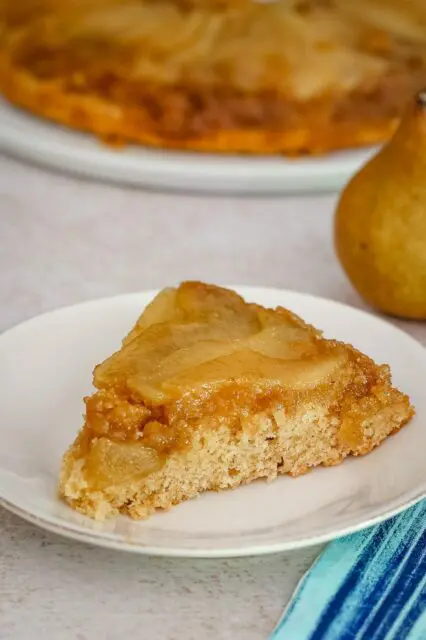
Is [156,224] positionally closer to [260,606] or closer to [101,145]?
[101,145]

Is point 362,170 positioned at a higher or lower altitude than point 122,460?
higher

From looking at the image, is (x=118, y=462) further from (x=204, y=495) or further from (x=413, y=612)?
(x=413, y=612)

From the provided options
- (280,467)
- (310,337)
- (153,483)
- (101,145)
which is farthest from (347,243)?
(101,145)

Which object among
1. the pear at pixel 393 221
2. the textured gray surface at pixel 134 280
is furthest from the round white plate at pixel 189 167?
the pear at pixel 393 221

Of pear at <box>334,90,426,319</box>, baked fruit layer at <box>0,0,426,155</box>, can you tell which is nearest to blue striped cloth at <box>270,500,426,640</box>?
pear at <box>334,90,426,319</box>

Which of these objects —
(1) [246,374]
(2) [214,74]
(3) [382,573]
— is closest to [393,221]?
(1) [246,374]
